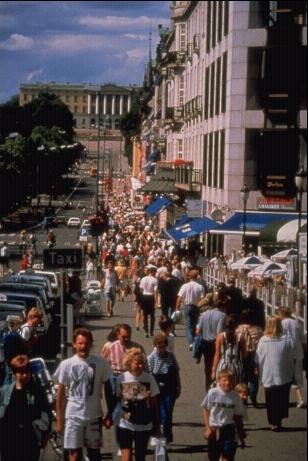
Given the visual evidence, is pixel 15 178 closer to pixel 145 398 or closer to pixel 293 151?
pixel 145 398

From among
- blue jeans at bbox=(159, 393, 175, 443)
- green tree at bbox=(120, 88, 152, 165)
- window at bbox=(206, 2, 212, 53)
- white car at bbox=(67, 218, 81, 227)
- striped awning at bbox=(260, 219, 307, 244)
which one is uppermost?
window at bbox=(206, 2, 212, 53)

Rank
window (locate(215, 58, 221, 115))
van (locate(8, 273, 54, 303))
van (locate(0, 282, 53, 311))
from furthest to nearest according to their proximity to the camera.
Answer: van (locate(8, 273, 54, 303)), van (locate(0, 282, 53, 311)), window (locate(215, 58, 221, 115))

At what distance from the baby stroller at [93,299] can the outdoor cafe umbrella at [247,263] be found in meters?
2.71

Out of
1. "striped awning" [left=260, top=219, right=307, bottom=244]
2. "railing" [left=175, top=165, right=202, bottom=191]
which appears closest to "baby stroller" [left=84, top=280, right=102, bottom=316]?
"railing" [left=175, top=165, right=202, bottom=191]

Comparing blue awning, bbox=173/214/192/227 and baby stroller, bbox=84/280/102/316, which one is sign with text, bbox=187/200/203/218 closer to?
blue awning, bbox=173/214/192/227

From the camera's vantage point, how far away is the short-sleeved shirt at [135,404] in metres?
8.90

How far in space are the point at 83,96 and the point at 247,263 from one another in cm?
189

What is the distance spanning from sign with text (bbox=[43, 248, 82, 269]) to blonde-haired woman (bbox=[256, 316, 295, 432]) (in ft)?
7.63

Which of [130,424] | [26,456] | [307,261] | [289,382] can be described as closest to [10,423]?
[26,456]

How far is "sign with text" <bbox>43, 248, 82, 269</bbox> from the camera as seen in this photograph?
1090 centimetres

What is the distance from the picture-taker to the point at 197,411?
1027 cm

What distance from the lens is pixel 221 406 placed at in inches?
342

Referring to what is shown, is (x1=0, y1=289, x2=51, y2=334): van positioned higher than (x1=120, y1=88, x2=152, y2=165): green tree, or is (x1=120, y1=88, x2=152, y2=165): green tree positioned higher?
(x1=120, y1=88, x2=152, y2=165): green tree

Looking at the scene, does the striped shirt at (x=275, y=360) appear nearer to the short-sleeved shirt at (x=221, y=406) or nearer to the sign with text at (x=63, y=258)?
the short-sleeved shirt at (x=221, y=406)
